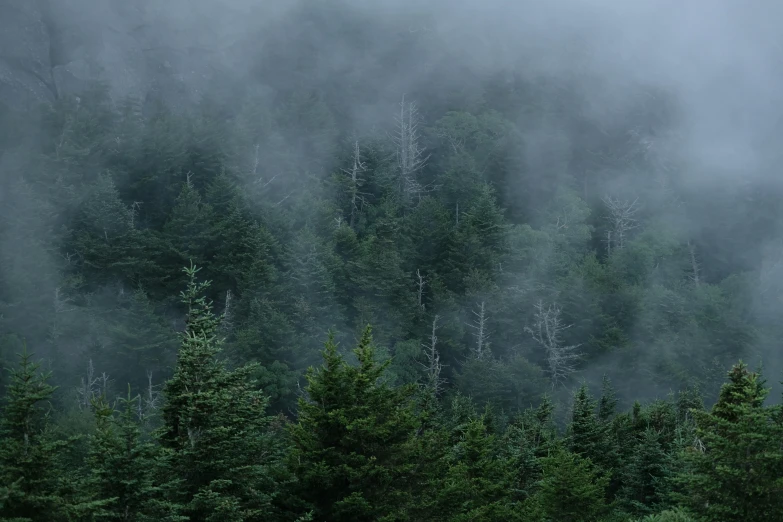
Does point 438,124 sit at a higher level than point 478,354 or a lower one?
higher

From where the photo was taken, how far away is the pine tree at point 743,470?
1673cm

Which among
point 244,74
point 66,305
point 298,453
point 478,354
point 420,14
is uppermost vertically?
point 420,14

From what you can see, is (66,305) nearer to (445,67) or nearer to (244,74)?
(244,74)

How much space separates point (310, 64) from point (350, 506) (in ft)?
286

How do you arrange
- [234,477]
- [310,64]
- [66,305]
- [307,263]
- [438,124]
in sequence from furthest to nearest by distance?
[310,64]
[438,124]
[307,263]
[66,305]
[234,477]

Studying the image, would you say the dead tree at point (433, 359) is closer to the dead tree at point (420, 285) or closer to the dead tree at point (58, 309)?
the dead tree at point (420, 285)

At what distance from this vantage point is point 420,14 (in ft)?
371

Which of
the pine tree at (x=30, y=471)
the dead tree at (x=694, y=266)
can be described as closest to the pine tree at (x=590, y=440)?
the pine tree at (x=30, y=471)

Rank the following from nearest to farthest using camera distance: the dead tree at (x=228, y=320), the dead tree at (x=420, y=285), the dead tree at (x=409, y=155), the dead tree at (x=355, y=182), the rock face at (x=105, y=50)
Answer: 1. the dead tree at (x=228, y=320)
2. the dead tree at (x=420, y=285)
3. the rock face at (x=105, y=50)
4. the dead tree at (x=355, y=182)
5. the dead tree at (x=409, y=155)

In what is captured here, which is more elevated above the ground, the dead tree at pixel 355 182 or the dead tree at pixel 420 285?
the dead tree at pixel 355 182

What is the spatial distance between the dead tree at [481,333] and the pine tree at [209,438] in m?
47.3

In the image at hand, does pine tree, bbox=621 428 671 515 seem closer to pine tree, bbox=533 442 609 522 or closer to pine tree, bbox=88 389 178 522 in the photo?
pine tree, bbox=533 442 609 522

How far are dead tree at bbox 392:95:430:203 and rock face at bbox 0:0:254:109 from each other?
69.9ft

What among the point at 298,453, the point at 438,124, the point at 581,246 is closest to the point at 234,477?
the point at 298,453
